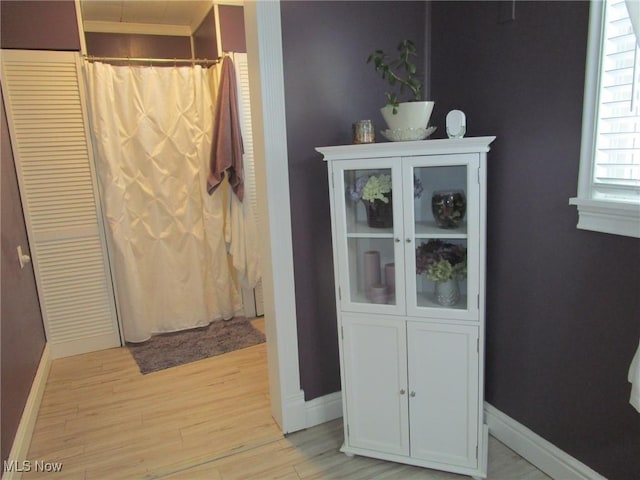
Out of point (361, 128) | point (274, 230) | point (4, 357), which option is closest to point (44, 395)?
point (4, 357)

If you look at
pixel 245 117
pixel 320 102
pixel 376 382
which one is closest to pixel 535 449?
pixel 376 382

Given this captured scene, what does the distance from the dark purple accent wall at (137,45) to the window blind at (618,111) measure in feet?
12.3

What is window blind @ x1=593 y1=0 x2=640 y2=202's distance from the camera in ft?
4.69

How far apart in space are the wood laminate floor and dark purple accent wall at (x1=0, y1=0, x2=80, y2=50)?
212 centimetres

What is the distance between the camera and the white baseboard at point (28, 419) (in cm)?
199

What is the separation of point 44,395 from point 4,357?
74 cm

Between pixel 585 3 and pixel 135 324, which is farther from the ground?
pixel 585 3

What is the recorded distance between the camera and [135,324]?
3.36m

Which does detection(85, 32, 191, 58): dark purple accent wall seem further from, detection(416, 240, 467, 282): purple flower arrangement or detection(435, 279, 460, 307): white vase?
detection(435, 279, 460, 307): white vase

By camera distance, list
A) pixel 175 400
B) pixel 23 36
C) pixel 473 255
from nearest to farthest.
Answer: pixel 473 255
pixel 175 400
pixel 23 36

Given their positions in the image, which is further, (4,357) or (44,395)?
(44,395)

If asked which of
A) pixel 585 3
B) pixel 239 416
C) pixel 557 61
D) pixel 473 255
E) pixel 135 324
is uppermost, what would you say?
pixel 585 3

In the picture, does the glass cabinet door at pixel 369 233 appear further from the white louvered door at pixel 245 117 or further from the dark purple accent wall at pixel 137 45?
the dark purple accent wall at pixel 137 45

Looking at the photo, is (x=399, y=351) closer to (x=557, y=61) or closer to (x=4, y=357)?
(x=557, y=61)
